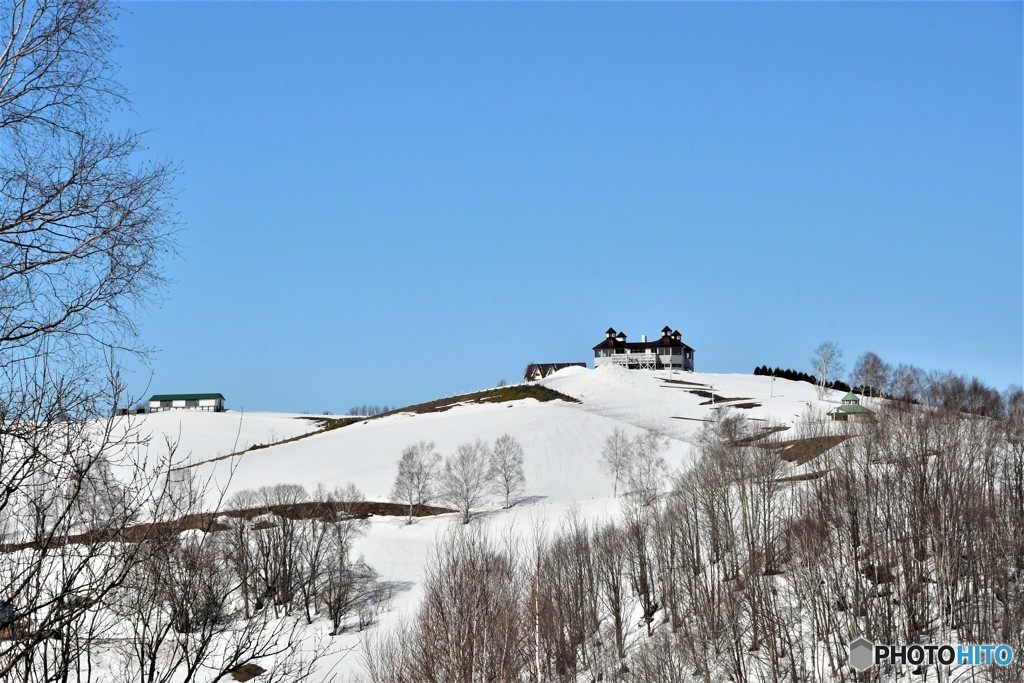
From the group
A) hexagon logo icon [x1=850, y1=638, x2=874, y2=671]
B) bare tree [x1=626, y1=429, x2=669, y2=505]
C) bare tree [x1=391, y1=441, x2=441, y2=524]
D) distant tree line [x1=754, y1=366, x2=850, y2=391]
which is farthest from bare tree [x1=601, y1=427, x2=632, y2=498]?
distant tree line [x1=754, y1=366, x2=850, y2=391]

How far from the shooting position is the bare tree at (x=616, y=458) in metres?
83.7

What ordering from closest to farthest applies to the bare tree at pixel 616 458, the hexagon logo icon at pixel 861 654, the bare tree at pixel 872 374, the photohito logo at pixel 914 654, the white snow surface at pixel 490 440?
the photohito logo at pixel 914 654, the hexagon logo icon at pixel 861 654, the white snow surface at pixel 490 440, the bare tree at pixel 616 458, the bare tree at pixel 872 374

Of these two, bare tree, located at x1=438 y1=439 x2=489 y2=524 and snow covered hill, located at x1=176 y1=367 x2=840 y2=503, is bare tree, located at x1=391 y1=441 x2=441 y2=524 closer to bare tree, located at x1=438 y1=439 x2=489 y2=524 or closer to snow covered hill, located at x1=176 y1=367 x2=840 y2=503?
bare tree, located at x1=438 y1=439 x2=489 y2=524

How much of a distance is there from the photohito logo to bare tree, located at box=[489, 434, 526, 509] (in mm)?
45311

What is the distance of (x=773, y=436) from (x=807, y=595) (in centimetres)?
4129

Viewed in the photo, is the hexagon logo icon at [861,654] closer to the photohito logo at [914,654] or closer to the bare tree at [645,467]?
the photohito logo at [914,654]

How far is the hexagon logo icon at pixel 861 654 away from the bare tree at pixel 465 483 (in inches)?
1568

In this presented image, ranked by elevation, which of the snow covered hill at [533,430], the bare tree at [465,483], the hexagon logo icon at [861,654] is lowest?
the hexagon logo icon at [861,654]

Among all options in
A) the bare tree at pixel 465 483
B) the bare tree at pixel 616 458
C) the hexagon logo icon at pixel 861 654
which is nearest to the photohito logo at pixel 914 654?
the hexagon logo icon at pixel 861 654

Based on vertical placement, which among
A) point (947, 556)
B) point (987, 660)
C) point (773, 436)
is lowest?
point (987, 660)

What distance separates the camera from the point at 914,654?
3522 cm

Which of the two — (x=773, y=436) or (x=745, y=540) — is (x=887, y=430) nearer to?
(x=745, y=540)

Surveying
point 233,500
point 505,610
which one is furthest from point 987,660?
point 233,500

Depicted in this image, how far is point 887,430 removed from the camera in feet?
167
